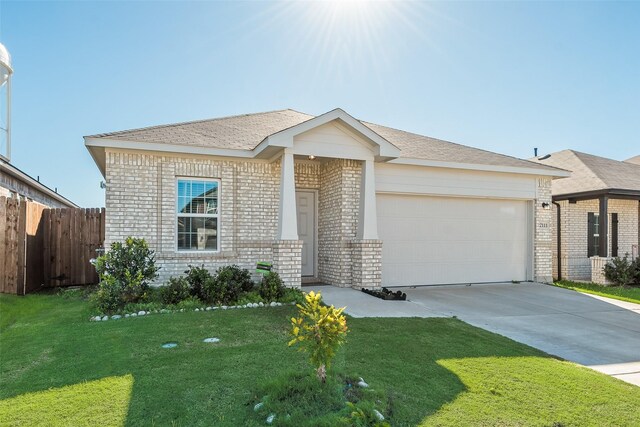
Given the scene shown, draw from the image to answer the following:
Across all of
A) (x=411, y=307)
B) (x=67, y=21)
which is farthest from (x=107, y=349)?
(x=67, y=21)

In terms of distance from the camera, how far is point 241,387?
3768mm

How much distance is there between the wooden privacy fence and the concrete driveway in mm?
6265

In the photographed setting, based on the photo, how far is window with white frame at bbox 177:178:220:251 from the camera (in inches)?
365

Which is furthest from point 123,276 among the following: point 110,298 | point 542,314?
point 542,314

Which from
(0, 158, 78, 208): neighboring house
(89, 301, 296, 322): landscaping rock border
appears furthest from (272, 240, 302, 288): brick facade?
(0, 158, 78, 208): neighboring house

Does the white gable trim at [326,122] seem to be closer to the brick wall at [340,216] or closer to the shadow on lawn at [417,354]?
the brick wall at [340,216]

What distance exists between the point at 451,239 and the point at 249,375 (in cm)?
852

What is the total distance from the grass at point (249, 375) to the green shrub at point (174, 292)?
3.92 feet

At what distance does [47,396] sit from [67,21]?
9.15 m

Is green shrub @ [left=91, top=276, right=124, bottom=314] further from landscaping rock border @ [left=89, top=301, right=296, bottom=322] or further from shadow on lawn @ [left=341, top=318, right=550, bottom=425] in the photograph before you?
shadow on lawn @ [left=341, top=318, right=550, bottom=425]

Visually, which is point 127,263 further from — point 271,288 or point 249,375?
point 249,375

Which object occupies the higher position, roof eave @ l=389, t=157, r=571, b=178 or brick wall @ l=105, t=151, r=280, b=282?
roof eave @ l=389, t=157, r=571, b=178

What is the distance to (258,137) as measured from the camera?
10.4 m

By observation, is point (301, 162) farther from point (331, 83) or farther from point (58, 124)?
point (58, 124)
